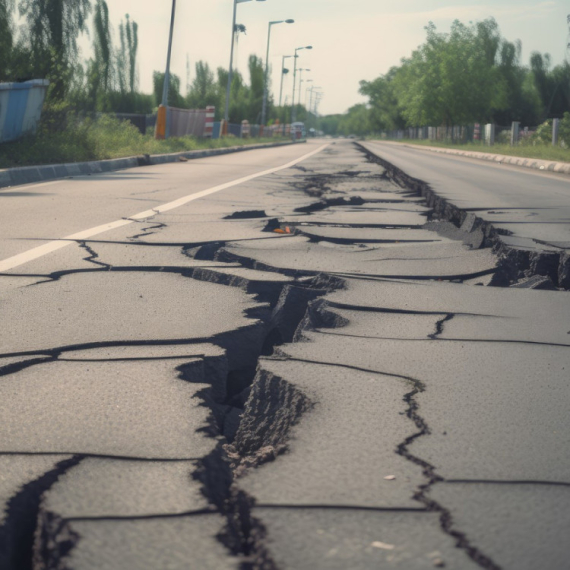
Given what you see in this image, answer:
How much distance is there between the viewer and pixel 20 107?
1370cm

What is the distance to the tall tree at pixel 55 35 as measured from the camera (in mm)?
16297

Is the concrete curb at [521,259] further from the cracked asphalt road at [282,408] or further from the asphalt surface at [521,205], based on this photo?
the asphalt surface at [521,205]

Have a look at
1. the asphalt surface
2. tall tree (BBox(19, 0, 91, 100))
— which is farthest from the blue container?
the asphalt surface

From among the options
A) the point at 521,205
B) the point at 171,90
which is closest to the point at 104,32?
the point at 171,90

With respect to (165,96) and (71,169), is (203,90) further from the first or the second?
(71,169)

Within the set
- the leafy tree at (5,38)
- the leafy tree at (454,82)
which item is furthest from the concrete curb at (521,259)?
the leafy tree at (454,82)

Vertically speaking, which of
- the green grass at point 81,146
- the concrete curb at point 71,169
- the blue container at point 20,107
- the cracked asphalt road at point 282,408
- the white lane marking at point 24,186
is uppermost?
the blue container at point 20,107

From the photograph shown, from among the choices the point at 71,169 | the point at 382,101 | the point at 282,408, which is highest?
the point at 382,101

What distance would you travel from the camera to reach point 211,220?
691 centimetres

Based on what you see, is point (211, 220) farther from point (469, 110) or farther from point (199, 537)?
point (469, 110)

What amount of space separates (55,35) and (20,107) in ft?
14.1

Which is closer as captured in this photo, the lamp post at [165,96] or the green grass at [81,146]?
the green grass at [81,146]

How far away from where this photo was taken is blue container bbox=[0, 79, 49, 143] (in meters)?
13.1

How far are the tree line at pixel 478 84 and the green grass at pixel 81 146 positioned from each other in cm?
3934
